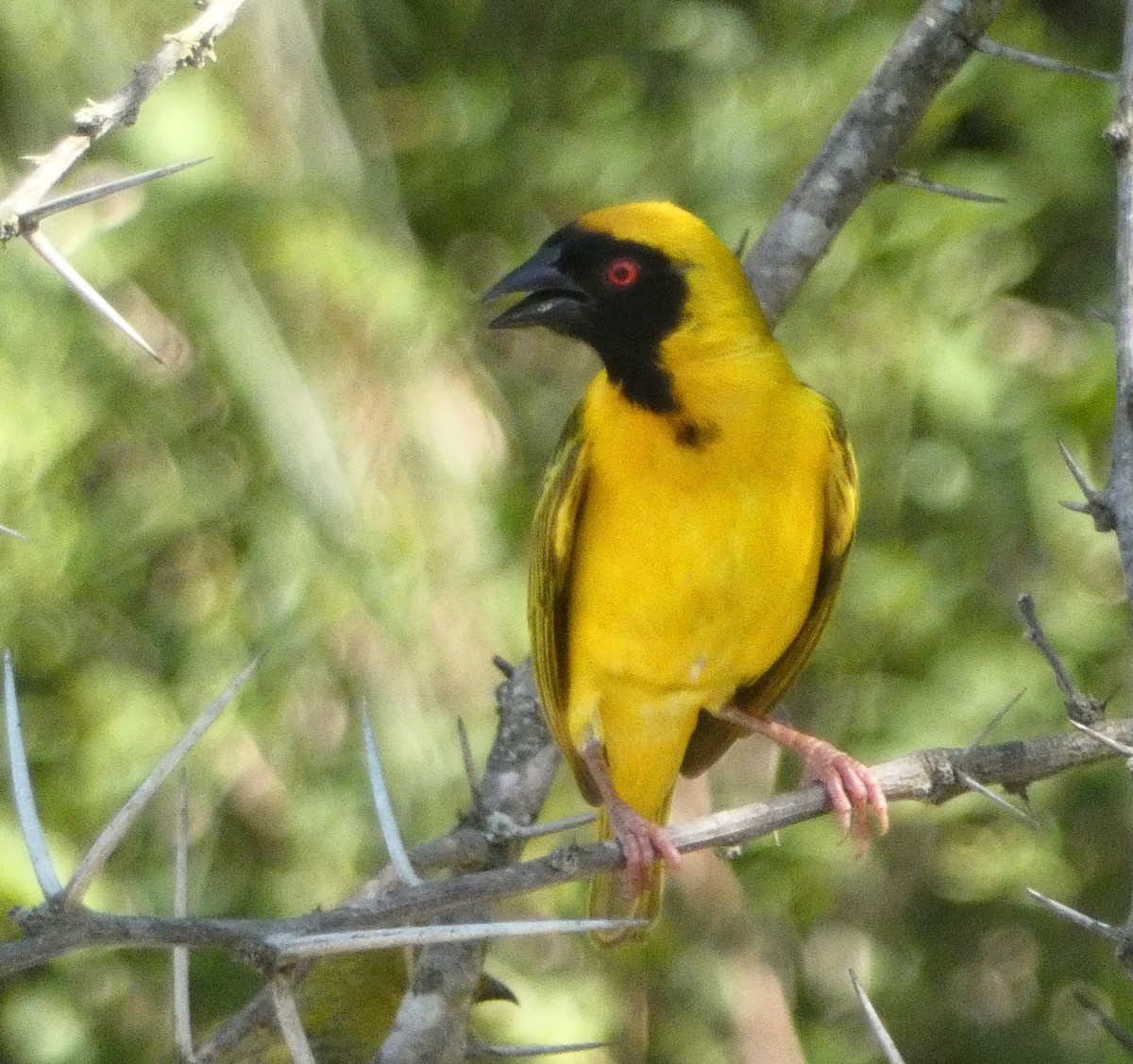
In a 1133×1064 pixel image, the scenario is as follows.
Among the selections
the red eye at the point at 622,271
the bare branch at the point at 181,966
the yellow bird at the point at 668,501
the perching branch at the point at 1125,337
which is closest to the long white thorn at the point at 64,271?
the bare branch at the point at 181,966

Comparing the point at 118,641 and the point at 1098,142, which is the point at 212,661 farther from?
the point at 1098,142

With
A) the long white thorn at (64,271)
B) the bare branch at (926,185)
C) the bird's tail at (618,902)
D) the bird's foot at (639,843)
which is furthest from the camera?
the bird's tail at (618,902)

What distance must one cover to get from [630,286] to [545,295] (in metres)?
0.17

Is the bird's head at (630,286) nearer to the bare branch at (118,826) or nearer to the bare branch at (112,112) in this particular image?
the bare branch at (112,112)

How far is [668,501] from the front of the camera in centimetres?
330

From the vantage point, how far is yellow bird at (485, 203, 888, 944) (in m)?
3.31

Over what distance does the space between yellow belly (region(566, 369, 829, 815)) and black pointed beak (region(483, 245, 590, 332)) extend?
0.19 meters

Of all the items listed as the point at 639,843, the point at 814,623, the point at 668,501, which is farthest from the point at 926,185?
the point at 639,843

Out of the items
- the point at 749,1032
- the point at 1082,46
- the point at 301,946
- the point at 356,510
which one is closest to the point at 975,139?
the point at 1082,46

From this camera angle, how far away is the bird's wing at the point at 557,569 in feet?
11.3

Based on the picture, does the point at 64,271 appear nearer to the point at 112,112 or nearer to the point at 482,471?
the point at 112,112

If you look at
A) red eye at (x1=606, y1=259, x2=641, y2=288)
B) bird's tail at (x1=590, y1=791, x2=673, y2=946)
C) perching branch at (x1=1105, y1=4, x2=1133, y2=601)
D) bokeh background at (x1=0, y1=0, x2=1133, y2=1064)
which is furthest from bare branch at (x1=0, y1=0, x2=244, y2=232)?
bokeh background at (x1=0, y1=0, x2=1133, y2=1064)

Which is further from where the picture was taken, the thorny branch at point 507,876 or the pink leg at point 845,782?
the pink leg at point 845,782

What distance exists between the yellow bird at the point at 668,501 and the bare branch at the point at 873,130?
135mm
